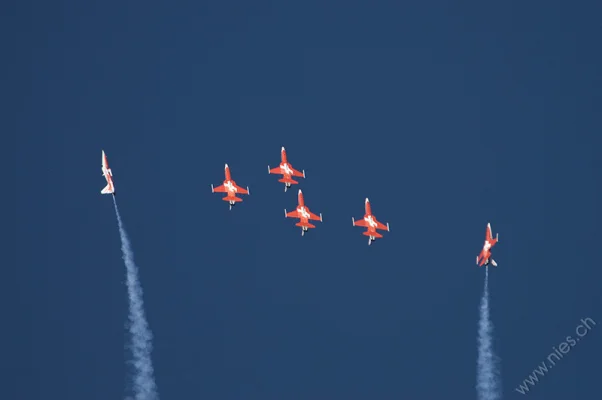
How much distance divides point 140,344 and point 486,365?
97.4 ft

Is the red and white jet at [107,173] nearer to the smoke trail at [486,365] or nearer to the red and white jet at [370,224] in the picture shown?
the red and white jet at [370,224]

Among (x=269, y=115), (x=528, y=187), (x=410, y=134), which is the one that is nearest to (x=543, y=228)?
(x=528, y=187)

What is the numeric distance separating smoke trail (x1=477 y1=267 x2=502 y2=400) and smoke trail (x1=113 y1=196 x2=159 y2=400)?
1088 inches

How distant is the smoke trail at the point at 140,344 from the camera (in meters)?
151

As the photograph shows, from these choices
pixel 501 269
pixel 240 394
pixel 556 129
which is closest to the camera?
pixel 240 394

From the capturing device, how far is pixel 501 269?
175 metres

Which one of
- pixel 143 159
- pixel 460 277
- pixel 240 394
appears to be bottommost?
pixel 240 394

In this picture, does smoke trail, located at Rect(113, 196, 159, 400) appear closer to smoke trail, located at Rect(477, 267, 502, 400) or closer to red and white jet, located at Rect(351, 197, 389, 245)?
red and white jet, located at Rect(351, 197, 389, 245)

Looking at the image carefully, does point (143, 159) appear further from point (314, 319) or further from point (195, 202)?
point (314, 319)

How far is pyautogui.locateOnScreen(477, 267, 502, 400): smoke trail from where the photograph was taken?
151125mm

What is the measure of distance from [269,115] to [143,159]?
16.3 metres

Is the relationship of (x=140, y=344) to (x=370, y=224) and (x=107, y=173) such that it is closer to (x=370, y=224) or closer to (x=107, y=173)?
(x=107, y=173)

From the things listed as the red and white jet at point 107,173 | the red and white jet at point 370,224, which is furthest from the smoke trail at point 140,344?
the red and white jet at point 370,224

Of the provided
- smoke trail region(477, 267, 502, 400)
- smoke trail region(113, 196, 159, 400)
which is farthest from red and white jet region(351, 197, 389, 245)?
smoke trail region(113, 196, 159, 400)
